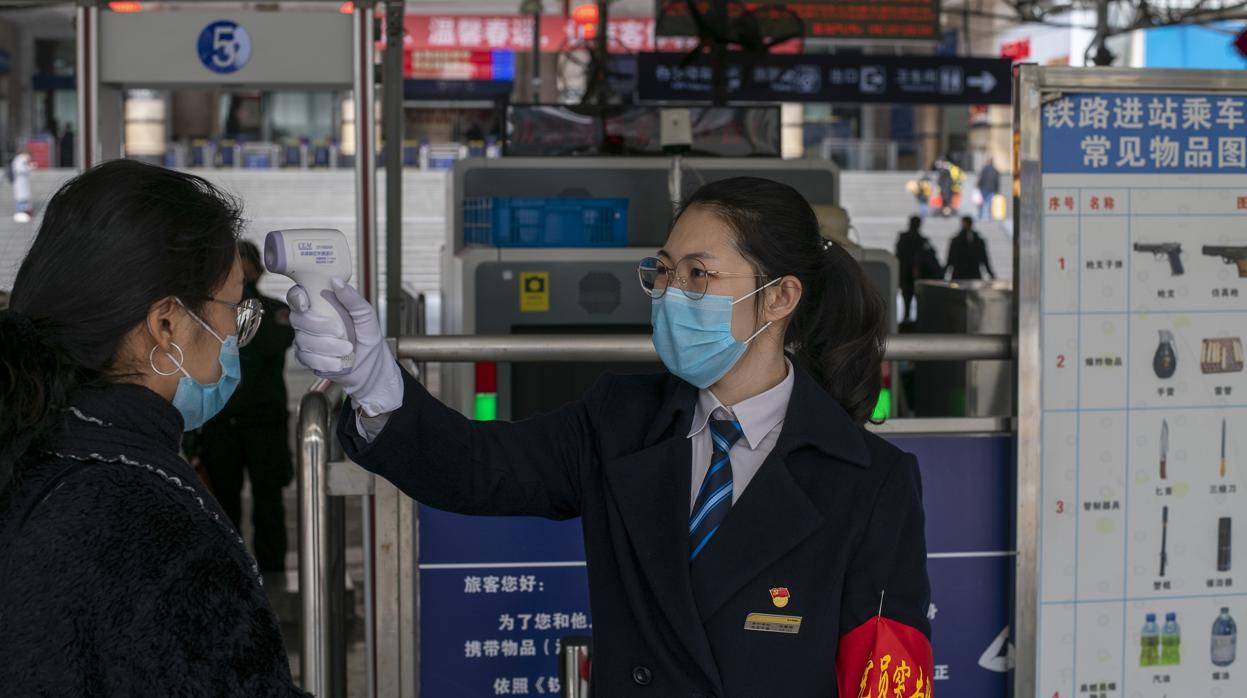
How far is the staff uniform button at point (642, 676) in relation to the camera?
1919 millimetres

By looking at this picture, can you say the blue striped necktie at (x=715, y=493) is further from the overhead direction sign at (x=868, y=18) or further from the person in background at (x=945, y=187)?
the person in background at (x=945, y=187)

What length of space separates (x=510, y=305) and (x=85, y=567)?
3.73 m

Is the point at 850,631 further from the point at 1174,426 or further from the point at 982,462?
the point at 1174,426

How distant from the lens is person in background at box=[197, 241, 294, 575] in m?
6.14

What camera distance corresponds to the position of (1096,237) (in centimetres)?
287

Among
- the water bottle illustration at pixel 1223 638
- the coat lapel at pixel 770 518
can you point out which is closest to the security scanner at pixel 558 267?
the water bottle illustration at pixel 1223 638

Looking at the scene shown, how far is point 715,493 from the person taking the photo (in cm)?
198

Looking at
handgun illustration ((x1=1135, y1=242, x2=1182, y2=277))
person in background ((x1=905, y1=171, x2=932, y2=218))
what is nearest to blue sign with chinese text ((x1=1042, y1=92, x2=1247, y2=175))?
handgun illustration ((x1=1135, y1=242, x2=1182, y2=277))

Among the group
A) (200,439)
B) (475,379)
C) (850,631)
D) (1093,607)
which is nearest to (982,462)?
(1093,607)

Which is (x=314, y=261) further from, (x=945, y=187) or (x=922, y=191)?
(x=922, y=191)

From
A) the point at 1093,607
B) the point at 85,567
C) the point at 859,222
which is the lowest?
the point at 1093,607

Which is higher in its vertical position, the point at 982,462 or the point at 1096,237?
the point at 1096,237

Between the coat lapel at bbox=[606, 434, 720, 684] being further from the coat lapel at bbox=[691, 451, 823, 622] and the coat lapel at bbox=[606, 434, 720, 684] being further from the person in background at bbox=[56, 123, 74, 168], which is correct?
the person in background at bbox=[56, 123, 74, 168]

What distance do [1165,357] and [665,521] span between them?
147 centimetres
